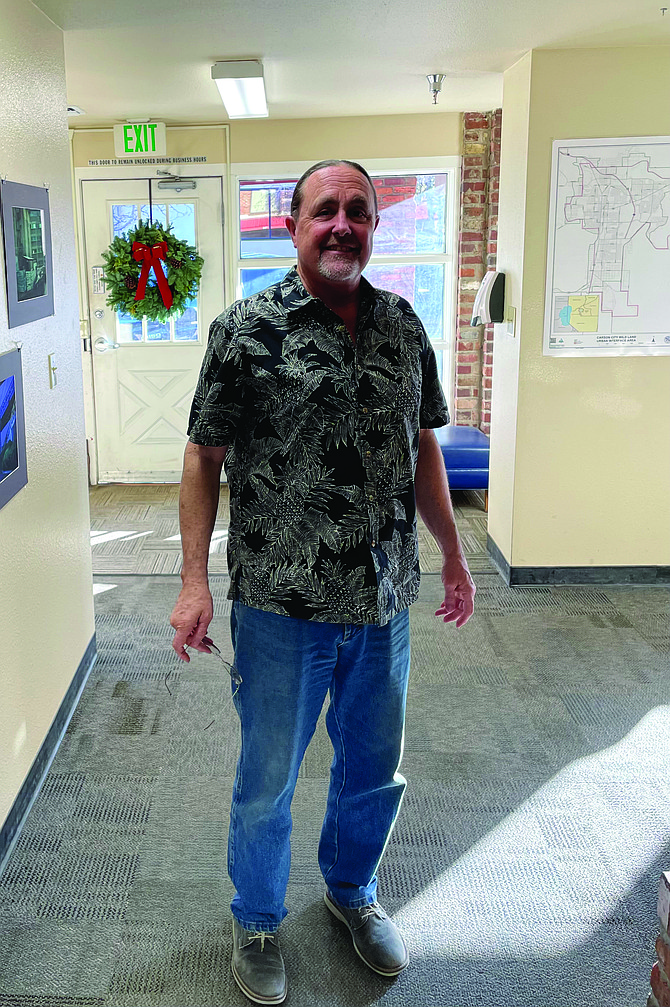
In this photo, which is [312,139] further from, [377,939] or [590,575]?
[377,939]

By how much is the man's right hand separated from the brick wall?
15.5 feet

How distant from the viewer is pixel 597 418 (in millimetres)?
4418

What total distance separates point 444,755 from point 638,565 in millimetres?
1974

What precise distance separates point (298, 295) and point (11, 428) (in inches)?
44.6

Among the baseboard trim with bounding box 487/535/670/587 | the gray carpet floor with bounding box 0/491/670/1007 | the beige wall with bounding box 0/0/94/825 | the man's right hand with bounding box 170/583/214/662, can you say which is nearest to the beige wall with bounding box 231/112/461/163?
the beige wall with bounding box 0/0/94/825

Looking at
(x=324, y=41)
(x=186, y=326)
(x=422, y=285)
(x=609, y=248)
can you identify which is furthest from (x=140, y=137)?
(x=609, y=248)

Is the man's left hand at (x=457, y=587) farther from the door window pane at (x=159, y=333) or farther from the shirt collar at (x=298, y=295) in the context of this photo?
the door window pane at (x=159, y=333)

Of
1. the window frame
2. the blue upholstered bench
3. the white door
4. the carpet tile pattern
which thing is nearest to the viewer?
the carpet tile pattern

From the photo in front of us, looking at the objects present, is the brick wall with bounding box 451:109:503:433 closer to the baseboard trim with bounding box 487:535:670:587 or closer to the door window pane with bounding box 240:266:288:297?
the door window pane with bounding box 240:266:288:297

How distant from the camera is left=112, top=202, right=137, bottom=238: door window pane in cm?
642

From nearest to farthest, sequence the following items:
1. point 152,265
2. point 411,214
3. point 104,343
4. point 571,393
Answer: point 571,393 → point 152,265 → point 411,214 → point 104,343

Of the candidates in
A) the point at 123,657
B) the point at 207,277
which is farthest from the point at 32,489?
the point at 207,277

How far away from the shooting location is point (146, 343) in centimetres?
660

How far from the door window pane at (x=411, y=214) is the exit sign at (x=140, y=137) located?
146cm
